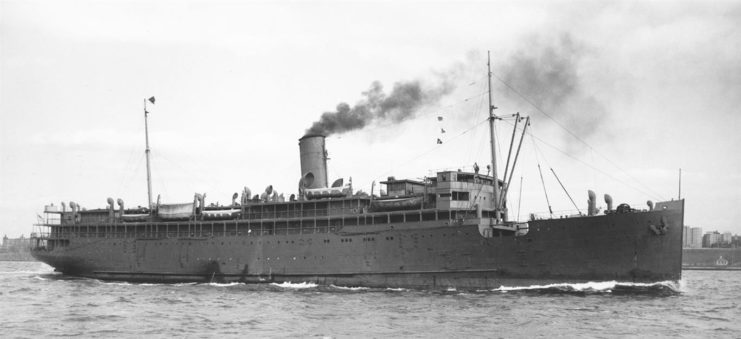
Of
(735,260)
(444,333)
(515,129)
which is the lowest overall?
(735,260)

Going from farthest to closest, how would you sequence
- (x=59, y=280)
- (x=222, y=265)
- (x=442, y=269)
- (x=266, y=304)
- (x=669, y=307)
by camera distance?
(x=59, y=280) < (x=222, y=265) < (x=442, y=269) < (x=266, y=304) < (x=669, y=307)

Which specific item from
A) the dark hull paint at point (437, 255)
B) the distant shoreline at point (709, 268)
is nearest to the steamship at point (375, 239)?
the dark hull paint at point (437, 255)

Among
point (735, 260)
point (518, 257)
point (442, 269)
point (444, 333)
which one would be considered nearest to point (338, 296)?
point (442, 269)

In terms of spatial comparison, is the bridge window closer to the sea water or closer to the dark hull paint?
the dark hull paint

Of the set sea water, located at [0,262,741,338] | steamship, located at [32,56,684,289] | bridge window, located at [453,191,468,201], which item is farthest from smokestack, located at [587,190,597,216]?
bridge window, located at [453,191,468,201]

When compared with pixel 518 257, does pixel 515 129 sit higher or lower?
higher

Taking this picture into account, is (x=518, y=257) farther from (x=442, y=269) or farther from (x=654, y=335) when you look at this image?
(x=654, y=335)

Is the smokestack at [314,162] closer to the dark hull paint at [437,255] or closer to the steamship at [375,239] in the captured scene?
the steamship at [375,239]
